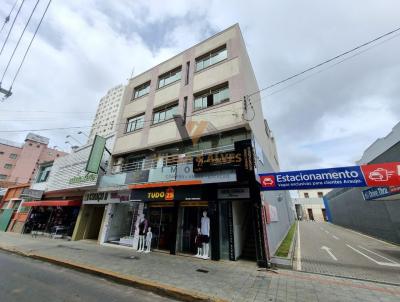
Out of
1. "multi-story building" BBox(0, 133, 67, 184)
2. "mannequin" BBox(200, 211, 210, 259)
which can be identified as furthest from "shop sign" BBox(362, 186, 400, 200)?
"multi-story building" BBox(0, 133, 67, 184)

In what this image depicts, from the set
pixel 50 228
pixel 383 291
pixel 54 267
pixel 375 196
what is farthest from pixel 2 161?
pixel 375 196

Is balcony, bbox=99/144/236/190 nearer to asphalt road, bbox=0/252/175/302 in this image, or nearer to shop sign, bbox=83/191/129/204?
shop sign, bbox=83/191/129/204

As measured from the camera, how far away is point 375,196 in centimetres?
1533

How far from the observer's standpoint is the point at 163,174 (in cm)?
1081

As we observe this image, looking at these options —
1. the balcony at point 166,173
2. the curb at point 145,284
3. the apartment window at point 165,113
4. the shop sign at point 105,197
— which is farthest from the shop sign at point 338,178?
the shop sign at point 105,197

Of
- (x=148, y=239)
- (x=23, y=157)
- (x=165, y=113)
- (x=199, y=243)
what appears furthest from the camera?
(x=23, y=157)

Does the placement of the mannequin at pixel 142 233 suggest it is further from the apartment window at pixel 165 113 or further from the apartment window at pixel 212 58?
the apartment window at pixel 212 58

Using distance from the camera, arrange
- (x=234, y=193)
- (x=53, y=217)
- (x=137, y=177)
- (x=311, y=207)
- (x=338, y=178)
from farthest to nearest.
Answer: (x=311, y=207) → (x=53, y=217) → (x=137, y=177) → (x=234, y=193) → (x=338, y=178)

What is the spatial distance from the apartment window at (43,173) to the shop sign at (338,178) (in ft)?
76.0

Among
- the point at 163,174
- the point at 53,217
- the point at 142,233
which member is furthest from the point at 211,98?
the point at 53,217

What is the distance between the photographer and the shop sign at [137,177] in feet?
37.8

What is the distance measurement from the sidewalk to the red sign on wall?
343cm

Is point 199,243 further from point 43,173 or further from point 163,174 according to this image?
point 43,173

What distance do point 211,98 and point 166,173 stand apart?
228 inches
